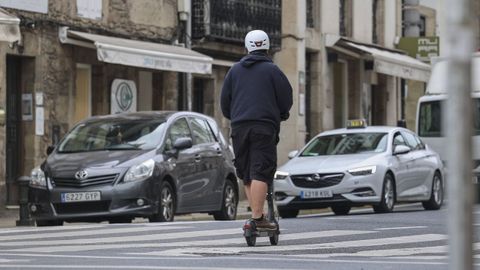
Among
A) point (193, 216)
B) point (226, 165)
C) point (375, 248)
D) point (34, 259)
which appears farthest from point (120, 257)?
point (193, 216)

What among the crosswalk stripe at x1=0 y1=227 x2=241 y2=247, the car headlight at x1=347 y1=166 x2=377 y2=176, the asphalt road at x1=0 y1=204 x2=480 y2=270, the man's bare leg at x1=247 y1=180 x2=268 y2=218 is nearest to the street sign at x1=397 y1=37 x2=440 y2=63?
the car headlight at x1=347 y1=166 x2=377 y2=176

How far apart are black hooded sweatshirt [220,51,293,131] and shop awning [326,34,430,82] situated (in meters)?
26.3

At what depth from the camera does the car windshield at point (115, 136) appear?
17391mm

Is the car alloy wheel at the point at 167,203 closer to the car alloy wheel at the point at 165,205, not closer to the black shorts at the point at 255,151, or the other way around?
the car alloy wheel at the point at 165,205

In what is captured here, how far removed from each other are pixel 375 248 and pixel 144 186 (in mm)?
5970

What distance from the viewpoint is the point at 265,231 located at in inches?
422

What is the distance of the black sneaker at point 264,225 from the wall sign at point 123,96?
16.9 m

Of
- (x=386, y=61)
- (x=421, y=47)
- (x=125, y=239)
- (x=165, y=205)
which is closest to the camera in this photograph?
(x=125, y=239)

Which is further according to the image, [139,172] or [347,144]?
[347,144]

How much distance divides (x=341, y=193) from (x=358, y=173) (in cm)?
44

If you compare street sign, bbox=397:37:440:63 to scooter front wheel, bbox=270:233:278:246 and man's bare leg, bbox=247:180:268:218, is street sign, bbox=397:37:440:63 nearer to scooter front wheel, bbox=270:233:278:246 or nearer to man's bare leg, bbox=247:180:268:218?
scooter front wheel, bbox=270:233:278:246

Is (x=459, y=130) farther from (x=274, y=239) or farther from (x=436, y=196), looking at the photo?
(x=436, y=196)

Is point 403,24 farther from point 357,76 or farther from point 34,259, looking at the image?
point 34,259

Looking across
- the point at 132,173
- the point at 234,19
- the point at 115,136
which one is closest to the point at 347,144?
the point at 115,136
